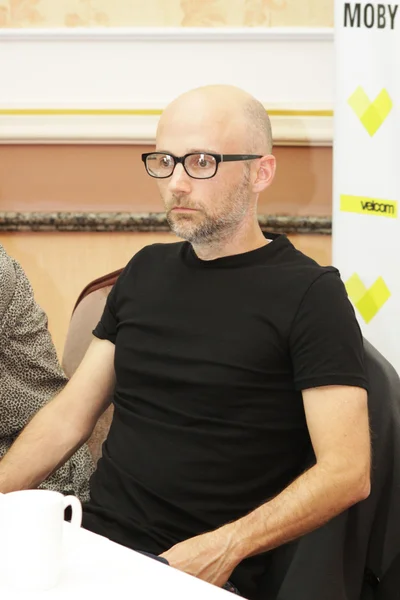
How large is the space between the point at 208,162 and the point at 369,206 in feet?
2.69

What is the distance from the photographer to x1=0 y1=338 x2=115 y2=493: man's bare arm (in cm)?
170

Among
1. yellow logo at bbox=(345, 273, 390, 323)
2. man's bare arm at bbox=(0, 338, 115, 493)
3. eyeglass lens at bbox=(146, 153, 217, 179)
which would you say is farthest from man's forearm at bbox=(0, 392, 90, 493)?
yellow logo at bbox=(345, 273, 390, 323)

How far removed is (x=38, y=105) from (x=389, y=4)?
1077mm

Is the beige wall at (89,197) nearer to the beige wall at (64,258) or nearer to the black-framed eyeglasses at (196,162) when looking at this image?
the beige wall at (64,258)

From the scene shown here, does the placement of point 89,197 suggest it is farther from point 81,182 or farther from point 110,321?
point 110,321

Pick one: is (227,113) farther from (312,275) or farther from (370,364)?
(370,364)

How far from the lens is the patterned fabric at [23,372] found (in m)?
1.90

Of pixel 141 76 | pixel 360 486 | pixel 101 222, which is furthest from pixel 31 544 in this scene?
pixel 141 76

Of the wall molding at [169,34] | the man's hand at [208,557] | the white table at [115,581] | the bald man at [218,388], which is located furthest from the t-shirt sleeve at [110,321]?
the wall molding at [169,34]

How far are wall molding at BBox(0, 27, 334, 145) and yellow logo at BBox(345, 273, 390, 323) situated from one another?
0.48m

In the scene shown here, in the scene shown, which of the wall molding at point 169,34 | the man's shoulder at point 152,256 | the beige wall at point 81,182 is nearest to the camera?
the man's shoulder at point 152,256

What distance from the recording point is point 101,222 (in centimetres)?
275

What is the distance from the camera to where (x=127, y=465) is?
1.66 m

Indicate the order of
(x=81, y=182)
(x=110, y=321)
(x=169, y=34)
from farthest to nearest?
(x=81, y=182) < (x=169, y=34) < (x=110, y=321)
